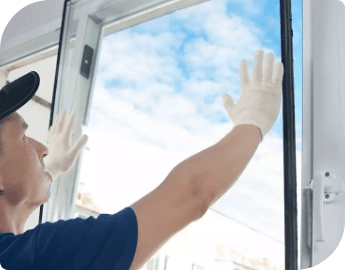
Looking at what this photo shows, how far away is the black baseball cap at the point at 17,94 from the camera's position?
160 centimetres

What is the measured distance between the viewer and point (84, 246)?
1230mm

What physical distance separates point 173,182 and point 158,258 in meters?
0.57

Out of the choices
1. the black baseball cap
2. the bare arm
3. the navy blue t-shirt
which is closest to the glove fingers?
the bare arm

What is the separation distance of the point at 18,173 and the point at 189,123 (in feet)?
2.05

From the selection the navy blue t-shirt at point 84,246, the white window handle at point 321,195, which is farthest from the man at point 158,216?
the white window handle at point 321,195

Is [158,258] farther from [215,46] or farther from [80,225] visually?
[215,46]

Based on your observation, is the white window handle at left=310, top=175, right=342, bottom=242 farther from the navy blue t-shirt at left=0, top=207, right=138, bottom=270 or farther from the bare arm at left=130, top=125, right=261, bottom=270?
the navy blue t-shirt at left=0, top=207, right=138, bottom=270

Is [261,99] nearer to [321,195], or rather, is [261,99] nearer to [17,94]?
[321,195]

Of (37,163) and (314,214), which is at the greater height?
(37,163)

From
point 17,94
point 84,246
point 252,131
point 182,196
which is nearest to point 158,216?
point 182,196

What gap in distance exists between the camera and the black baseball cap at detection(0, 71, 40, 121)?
5.25 ft

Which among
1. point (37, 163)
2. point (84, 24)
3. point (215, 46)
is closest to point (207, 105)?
point (215, 46)

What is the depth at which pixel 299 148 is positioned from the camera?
4.62ft

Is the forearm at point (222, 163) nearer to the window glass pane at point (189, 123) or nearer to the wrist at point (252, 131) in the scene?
the wrist at point (252, 131)
